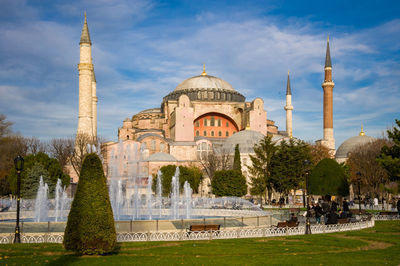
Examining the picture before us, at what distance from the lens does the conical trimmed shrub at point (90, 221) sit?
29.2 ft

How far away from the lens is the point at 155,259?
9.09 metres

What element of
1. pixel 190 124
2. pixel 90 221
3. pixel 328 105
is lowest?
pixel 90 221

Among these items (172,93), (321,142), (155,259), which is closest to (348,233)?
(155,259)

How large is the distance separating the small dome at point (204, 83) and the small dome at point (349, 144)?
53.8 feet

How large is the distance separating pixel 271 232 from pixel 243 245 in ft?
8.19

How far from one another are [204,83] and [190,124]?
1036 cm

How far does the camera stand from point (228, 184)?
3519 centimetres

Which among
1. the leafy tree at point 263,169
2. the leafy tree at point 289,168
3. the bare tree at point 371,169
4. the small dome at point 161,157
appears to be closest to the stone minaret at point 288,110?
the bare tree at point 371,169

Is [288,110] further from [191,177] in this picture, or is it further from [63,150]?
[63,150]

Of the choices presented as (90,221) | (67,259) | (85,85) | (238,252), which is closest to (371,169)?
(85,85)

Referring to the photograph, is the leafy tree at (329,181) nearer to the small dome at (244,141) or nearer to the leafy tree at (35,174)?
the small dome at (244,141)

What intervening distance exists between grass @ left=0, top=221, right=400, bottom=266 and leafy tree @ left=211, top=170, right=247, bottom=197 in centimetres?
2250

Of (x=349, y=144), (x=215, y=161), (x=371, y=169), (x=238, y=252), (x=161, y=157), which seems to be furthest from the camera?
(x=349, y=144)

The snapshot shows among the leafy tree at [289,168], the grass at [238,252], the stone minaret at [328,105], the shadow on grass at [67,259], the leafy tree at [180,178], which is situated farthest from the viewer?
the stone minaret at [328,105]
